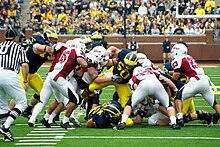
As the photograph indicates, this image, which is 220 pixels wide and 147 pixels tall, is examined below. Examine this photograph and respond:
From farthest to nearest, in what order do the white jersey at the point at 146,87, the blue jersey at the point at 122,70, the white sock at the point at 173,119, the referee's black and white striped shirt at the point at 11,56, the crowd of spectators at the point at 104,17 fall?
the crowd of spectators at the point at 104,17
the blue jersey at the point at 122,70
the white sock at the point at 173,119
the white jersey at the point at 146,87
the referee's black and white striped shirt at the point at 11,56

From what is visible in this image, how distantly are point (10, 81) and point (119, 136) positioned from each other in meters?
1.75

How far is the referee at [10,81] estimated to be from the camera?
8.73 meters

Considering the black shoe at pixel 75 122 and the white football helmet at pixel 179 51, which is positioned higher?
the white football helmet at pixel 179 51

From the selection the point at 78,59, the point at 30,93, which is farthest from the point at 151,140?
the point at 30,93

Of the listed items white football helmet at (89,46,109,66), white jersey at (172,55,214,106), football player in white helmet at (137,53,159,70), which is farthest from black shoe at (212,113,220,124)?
white football helmet at (89,46,109,66)

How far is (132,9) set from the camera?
28.6 meters

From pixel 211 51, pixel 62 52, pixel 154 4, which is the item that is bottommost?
pixel 211 51

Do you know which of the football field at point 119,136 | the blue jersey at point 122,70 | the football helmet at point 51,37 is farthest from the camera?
the football helmet at point 51,37

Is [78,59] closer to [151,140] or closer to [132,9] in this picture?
[151,140]

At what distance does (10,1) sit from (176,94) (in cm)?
2086

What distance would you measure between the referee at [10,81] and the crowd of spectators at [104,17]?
17.2 metres

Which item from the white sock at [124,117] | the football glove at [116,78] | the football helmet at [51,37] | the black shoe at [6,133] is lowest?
the white sock at [124,117]

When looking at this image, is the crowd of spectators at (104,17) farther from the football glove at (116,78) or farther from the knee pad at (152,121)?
the knee pad at (152,121)

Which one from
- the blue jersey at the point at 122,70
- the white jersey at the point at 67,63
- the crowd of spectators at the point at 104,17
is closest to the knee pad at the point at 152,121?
the blue jersey at the point at 122,70
